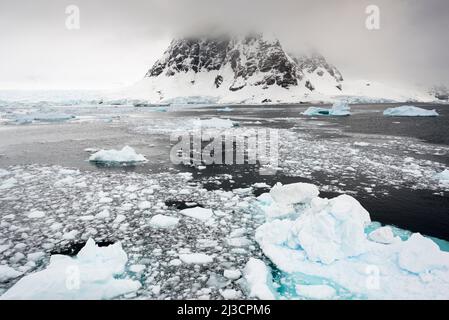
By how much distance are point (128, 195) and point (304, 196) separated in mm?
3952

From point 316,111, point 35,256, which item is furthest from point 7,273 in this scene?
point 316,111

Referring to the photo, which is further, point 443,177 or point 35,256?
point 443,177

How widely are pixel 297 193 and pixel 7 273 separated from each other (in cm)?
476

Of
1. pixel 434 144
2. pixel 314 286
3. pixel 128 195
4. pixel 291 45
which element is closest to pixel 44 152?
pixel 128 195

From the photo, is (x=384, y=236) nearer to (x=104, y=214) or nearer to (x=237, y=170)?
(x=104, y=214)

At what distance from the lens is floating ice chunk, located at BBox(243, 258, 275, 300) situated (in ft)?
11.5

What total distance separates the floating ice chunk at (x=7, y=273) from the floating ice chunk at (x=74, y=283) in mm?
350

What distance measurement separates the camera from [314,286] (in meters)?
3.70

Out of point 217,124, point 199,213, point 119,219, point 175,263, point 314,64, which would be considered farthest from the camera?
point 314,64

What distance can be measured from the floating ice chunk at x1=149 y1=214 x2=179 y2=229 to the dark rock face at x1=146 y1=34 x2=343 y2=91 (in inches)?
4122

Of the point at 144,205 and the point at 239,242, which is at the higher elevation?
the point at 144,205

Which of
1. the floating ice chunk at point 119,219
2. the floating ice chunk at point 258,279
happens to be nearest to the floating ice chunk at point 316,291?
the floating ice chunk at point 258,279

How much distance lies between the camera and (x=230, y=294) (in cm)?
351

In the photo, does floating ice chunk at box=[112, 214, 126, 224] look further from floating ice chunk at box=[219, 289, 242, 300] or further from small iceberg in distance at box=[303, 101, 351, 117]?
small iceberg in distance at box=[303, 101, 351, 117]
